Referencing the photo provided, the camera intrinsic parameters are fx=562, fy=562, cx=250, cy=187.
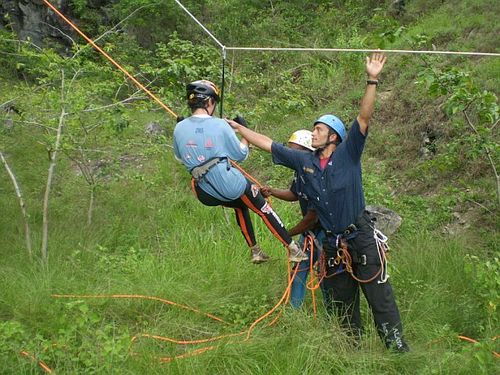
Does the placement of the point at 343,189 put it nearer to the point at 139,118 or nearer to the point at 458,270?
the point at 458,270

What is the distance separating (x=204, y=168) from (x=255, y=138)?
1.39ft

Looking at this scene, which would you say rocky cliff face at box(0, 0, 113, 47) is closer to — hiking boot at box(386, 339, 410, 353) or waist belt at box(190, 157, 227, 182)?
waist belt at box(190, 157, 227, 182)

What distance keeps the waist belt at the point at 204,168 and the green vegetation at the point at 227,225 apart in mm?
1137

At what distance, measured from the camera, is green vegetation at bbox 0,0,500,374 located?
11.7 ft

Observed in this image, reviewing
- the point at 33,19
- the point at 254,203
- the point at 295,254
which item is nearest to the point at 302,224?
the point at 295,254

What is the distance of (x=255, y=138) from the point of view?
13.1 ft

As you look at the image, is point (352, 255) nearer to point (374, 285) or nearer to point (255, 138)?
point (374, 285)

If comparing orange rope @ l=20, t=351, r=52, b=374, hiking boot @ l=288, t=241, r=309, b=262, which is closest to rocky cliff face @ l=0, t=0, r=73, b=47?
hiking boot @ l=288, t=241, r=309, b=262

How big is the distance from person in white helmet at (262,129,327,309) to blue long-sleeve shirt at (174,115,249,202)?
438 mm

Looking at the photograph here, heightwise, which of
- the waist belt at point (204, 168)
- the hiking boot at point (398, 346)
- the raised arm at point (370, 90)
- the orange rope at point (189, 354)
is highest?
the raised arm at point (370, 90)

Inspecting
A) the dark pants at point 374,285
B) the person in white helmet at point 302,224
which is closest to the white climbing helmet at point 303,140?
the person in white helmet at point 302,224

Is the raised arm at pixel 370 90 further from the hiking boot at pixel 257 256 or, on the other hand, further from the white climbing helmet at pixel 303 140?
the hiking boot at pixel 257 256

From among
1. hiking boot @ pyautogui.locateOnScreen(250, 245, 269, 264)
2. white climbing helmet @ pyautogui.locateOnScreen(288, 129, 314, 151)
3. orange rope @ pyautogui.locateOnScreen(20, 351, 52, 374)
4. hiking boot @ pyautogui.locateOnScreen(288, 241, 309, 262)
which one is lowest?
orange rope @ pyautogui.locateOnScreen(20, 351, 52, 374)

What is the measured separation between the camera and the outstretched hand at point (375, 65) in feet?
10.9
